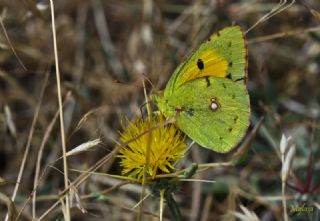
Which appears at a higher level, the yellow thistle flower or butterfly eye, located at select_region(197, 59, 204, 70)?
butterfly eye, located at select_region(197, 59, 204, 70)

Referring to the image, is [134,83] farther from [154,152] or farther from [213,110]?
[154,152]

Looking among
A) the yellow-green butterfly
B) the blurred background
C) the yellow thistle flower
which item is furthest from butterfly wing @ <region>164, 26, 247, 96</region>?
the blurred background

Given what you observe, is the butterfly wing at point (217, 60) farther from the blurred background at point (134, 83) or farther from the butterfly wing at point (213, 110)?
the blurred background at point (134, 83)

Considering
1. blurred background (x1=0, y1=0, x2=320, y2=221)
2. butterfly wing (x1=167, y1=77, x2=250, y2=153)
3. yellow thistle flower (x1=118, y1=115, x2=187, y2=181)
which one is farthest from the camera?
blurred background (x1=0, y1=0, x2=320, y2=221)

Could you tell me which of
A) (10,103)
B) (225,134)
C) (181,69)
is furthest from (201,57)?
(10,103)

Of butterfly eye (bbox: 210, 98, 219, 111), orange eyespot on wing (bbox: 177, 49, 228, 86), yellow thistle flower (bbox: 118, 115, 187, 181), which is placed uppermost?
orange eyespot on wing (bbox: 177, 49, 228, 86)

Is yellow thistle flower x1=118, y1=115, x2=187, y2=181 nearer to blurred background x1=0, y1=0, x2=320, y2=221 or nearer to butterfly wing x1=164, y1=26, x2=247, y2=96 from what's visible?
butterfly wing x1=164, y1=26, x2=247, y2=96

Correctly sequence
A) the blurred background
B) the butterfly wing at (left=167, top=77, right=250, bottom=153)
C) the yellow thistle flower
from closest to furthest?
the yellow thistle flower < the butterfly wing at (left=167, top=77, right=250, bottom=153) < the blurred background
